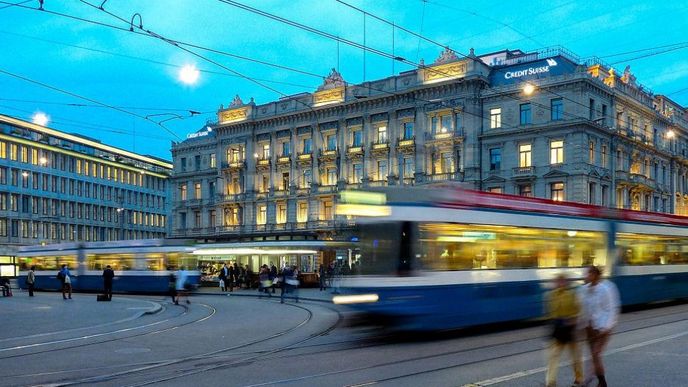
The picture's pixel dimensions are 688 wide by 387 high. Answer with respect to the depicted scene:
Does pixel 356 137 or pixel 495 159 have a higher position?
pixel 356 137

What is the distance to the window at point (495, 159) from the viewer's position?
54750 mm

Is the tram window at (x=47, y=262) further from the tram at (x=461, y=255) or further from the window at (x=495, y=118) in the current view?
the window at (x=495, y=118)

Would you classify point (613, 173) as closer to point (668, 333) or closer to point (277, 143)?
point (277, 143)

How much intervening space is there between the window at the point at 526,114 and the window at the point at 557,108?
1.77 m

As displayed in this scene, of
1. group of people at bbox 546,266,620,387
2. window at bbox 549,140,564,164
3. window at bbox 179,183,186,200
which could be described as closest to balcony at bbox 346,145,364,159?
window at bbox 549,140,564,164

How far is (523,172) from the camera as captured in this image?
53.3m

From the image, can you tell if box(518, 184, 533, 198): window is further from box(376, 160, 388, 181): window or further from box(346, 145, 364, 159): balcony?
box(346, 145, 364, 159): balcony

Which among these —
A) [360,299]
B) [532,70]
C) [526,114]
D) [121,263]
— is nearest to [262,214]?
[526,114]

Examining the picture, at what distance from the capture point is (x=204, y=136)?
250 ft

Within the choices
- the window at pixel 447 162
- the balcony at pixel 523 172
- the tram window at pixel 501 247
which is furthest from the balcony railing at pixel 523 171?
the tram window at pixel 501 247

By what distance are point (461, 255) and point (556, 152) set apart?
133ft

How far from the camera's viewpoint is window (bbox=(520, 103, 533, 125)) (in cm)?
5323

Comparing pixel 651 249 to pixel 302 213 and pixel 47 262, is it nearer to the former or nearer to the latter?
pixel 47 262

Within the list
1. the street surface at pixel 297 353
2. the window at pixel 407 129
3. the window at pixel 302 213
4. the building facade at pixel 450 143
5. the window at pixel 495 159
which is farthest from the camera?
the window at pixel 302 213
